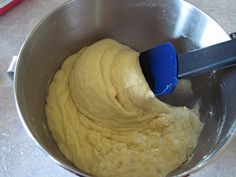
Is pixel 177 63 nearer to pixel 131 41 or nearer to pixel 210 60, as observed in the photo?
pixel 210 60

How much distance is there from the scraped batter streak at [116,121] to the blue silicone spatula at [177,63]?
3cm

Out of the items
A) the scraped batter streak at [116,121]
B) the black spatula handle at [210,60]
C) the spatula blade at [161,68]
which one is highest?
the black spatula handle at [210,60]

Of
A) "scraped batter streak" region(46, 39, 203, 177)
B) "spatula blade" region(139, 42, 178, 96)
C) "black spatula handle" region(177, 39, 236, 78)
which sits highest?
"black spatula handle" region(177, 39, 236, 78)

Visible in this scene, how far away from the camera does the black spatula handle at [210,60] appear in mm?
729

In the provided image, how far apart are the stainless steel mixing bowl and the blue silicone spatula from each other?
0.08 meters

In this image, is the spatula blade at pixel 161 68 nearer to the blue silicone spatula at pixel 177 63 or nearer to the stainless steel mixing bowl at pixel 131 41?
the blue silicone spatula at pixel 177 63

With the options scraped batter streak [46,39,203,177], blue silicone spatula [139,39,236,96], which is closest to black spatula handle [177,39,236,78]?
blue silicone spatula [139,39,236,96]

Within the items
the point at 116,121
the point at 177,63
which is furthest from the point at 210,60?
the point at 116,121

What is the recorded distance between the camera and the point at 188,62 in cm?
76

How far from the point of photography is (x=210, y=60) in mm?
736

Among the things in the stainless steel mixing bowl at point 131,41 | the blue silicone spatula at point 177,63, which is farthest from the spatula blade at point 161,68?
the stainless steel mixing bowl at point 131,41

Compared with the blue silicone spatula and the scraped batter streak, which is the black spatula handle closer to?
the blue silicone spatula

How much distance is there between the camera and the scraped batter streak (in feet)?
2.50

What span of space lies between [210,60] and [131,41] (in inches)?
12.0
